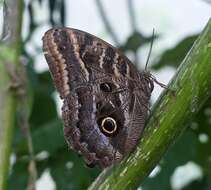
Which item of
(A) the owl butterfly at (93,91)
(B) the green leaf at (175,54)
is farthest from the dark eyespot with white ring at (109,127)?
(B) the green leaf at (175,54)

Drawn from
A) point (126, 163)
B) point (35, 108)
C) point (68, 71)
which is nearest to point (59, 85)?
point (68, 71)

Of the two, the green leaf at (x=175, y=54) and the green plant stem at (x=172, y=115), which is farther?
the green leaf at (x=175, y=54)

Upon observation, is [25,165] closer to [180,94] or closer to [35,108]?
[35,108]

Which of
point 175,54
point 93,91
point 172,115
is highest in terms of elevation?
point 172,115

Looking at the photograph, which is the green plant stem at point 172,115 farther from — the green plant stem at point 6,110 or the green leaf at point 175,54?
the green leaf at point 175,54

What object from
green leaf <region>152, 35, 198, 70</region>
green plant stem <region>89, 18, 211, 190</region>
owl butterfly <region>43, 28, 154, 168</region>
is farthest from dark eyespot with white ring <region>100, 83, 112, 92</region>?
green leaf <region>152, 35, 198, 70</region>

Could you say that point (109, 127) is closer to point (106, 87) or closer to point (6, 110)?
point (106, 87)

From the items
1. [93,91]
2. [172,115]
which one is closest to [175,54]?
[93,91]
